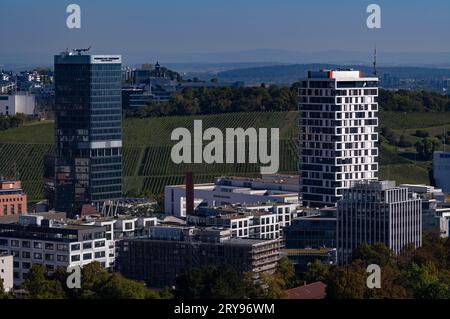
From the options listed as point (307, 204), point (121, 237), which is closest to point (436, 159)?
point (307, 204)

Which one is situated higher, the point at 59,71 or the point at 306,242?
the point at 59,71

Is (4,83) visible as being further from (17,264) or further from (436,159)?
(17,264)

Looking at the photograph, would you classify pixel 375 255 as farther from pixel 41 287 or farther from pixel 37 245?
pixel 41 287

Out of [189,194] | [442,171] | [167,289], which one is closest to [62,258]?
[167,289]

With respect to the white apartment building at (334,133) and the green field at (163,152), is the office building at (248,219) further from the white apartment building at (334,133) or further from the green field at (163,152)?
the green field at (163,152)

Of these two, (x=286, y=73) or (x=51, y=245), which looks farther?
(x=286, y=73)

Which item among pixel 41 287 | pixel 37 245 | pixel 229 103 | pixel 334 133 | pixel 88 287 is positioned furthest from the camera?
pixel 229 103

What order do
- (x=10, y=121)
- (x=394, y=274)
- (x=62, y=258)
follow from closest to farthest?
(x=394, y=274) < (x=62, y=258) < (x=10, y=121)

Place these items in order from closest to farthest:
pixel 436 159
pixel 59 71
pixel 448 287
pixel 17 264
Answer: pixel 448 287 → pixel 17 264 → pixel 59 71 → pixel 436 159

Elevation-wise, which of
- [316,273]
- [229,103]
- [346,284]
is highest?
[229,103]
